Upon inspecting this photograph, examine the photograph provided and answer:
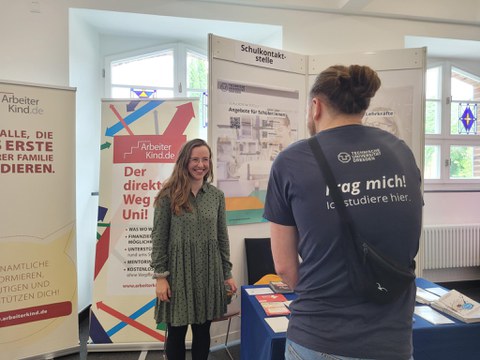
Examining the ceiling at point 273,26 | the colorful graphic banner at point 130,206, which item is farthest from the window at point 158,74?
the colorful graphic banner at point 130,206

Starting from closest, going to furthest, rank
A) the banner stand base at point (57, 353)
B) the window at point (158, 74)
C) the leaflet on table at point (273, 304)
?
1. the leaflet on table at point (273, 304)
2. the banner stand base at point (57, 353)
3. the window at point (158, 74)

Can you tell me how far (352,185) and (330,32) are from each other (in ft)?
9.48

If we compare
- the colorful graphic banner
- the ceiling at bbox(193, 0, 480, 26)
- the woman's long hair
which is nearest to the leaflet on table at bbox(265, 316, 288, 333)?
the woman's long hair

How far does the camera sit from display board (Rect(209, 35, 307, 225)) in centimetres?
248

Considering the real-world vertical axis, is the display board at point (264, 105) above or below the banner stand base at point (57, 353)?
above

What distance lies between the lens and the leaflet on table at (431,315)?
4.68 ft

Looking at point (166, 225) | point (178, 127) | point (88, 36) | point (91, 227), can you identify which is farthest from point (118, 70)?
point (166, 225)

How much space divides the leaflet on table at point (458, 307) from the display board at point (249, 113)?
56.9 inches

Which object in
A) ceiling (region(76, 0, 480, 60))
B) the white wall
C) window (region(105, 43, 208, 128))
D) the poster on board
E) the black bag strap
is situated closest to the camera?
the black bag strap

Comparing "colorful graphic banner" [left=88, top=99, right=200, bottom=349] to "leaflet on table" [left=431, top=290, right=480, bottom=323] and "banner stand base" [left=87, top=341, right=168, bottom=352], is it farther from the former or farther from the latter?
"leaflet on table" [left=431, top=290, right=480, bottom=323]

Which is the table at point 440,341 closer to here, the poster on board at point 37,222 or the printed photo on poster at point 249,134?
the printed photo on poster at point 249,134

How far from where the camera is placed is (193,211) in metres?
1.75

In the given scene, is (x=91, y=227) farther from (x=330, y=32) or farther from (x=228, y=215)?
(x=330, y=32)

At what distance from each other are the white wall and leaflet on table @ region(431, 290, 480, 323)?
1452 mm
